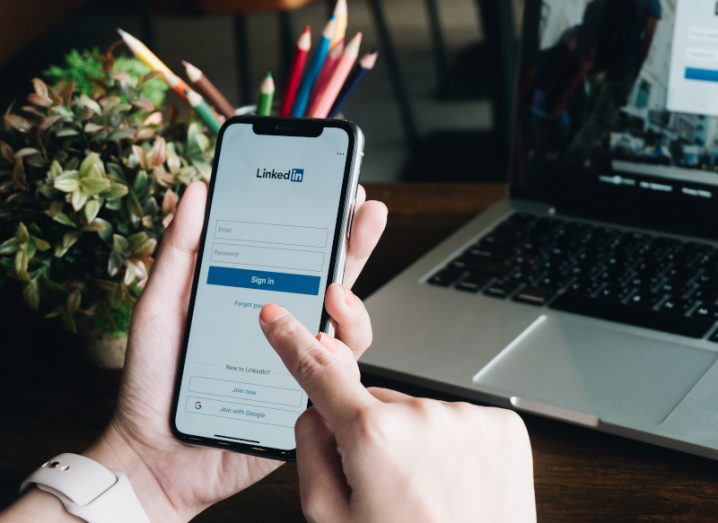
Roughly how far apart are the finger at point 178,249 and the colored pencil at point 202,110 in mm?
198

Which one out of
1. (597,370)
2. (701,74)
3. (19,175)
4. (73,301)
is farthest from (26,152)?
(701,74)

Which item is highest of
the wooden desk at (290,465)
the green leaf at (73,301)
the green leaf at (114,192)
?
the green leaf at (114,192)

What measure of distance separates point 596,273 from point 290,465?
0.34m

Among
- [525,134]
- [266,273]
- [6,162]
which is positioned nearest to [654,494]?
A: [266,273]

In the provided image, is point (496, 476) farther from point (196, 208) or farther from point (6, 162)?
point (6, 162)

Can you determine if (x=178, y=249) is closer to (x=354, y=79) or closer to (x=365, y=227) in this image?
(x=365, y=227)

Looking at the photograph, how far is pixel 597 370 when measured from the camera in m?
0.69

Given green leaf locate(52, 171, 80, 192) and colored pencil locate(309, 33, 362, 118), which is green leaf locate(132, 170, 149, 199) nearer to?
green leaf locate(52, 171, 80, 192)

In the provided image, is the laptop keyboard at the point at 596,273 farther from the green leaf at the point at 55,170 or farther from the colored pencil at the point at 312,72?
the green leaf at the point at 55,170

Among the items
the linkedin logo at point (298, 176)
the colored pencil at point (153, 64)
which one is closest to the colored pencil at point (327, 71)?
the colored pencil at point (153, 64)

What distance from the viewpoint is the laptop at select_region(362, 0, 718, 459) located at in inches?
26.5

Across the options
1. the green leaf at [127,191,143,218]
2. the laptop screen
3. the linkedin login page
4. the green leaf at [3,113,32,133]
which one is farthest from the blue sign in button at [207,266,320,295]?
the laptop screen

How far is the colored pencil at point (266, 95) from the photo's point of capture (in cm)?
80

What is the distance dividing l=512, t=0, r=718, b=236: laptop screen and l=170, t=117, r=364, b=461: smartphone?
35 cm
